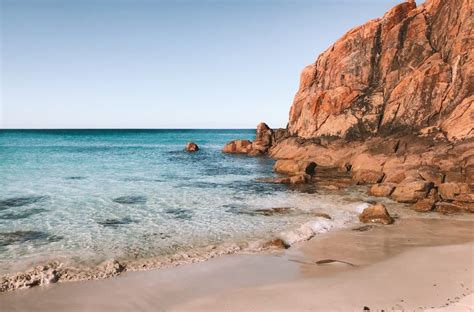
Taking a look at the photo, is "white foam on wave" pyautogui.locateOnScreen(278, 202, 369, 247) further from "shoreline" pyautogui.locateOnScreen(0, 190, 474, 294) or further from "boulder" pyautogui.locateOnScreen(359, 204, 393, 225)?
"boulder" pyautogui.locateOnScreen(359, 204, 393, 225)

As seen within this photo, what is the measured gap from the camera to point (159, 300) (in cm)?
967

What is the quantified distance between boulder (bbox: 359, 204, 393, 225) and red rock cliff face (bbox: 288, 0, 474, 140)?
1348 centimetres

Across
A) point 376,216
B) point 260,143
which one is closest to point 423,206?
point 376,216

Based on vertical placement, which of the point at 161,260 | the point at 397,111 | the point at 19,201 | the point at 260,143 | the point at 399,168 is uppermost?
the point at 397,111

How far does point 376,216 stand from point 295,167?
56.8 ft

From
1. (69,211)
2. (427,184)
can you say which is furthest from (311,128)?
(69,211)

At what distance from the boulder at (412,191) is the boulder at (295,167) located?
11190 millimetres

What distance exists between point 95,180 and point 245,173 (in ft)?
43.7

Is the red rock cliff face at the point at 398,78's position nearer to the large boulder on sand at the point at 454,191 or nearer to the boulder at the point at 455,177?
the boulder at the point at 455,177

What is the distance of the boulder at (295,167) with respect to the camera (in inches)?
1316

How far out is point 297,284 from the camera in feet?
34.3

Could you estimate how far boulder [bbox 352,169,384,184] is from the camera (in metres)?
28.4

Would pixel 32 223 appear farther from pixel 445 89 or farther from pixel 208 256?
pixel 445 89

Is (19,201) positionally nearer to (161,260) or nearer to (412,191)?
(161,260)
